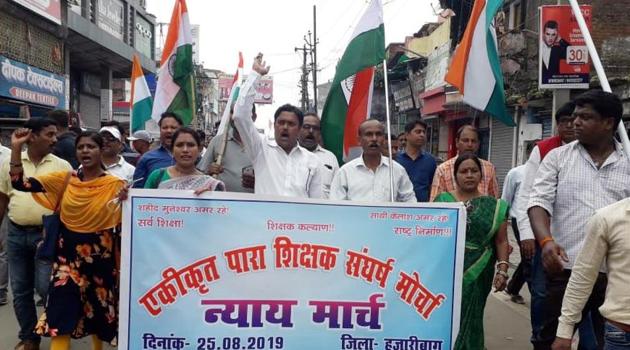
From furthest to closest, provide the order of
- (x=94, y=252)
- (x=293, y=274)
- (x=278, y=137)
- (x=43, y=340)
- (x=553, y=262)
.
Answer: (x=43, y=340) → (x=278, y=137) → (x=94, y=252) → (x=293, y=274) → (x=553, y=262)

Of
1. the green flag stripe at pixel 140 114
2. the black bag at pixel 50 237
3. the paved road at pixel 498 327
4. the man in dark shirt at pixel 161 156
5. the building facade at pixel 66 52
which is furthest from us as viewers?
the building facade at pixel 66 52

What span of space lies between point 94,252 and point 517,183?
12.2 ft

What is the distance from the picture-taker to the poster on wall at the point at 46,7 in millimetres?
15414

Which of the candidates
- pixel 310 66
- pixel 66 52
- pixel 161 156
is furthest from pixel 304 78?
pixel 161 156

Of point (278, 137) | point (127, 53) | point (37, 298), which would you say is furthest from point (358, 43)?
point (127, 53)

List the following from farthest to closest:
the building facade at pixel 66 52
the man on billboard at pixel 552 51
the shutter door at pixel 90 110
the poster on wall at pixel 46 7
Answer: the shutter door at pixel 90 110, the poster on wall at pixel 46 7, the building facade at pixel 66 52, the man on billboard at pixel 552 51

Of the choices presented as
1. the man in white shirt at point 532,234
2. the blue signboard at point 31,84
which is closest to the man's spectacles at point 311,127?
the man in white shirt at point 532,234

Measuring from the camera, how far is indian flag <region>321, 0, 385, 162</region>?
4.24 meters

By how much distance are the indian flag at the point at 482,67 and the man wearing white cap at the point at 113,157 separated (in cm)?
298

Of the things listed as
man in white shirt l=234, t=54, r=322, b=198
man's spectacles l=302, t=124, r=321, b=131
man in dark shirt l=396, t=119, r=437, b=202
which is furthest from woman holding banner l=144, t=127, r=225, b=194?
man in dark shirt l=396, t=119, r=437, b=202

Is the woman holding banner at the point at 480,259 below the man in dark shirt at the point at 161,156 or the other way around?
below

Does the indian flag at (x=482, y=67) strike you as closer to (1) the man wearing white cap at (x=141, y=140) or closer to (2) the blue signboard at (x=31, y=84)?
(1) the man wearing white cap at (x=141, y=140)

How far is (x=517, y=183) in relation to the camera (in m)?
5.40

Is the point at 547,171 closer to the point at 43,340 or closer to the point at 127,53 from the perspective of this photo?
the point at 43,340
